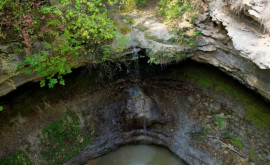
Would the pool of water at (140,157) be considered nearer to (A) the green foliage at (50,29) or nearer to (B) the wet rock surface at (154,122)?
(B) the wet rock surface at (154,122)

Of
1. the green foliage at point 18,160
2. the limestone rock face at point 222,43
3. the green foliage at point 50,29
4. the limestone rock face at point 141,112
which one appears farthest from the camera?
the limestone rock face at point 141,112

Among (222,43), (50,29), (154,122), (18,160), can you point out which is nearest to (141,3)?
(222,43)

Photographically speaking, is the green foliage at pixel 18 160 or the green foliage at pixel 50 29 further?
the green foliage at pixel 18 160

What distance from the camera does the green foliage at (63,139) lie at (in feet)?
22.4

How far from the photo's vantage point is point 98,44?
6324 millimetres

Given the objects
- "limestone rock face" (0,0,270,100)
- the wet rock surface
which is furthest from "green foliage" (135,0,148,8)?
the wet rock surface

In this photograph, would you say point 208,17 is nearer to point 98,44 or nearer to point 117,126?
point 98,44

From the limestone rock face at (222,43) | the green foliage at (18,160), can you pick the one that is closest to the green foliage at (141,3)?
the limestone rock face at (222,43)

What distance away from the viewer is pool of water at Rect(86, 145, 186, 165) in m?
6.92

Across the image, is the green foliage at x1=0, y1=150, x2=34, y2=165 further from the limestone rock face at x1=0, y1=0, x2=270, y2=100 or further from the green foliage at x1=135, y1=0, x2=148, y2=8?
the green foliage at x1=135, y1=0, x2=148, y2=8

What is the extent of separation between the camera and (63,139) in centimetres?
717

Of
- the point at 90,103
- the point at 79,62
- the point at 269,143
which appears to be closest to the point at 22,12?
the point at 79,62

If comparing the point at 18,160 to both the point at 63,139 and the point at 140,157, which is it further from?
the point at 140,157

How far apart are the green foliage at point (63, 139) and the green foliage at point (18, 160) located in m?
0.48
